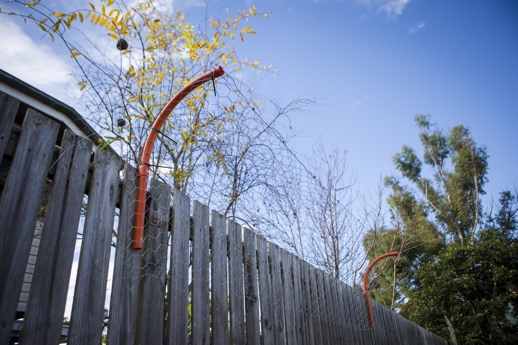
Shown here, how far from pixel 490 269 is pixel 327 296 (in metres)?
9.18

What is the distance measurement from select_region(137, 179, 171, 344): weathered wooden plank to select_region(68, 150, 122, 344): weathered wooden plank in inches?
7.9

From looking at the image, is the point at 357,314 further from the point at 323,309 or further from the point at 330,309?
the point at 323,309

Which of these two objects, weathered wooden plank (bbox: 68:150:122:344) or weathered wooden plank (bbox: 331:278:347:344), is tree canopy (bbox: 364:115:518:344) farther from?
weathered wooden plank (bbox: 68:150:122:344)

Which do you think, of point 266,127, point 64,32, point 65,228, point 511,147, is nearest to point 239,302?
point 65,228

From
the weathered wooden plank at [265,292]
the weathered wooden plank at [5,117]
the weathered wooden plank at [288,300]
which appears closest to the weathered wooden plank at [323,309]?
the weathered wooden plank at [288,300]

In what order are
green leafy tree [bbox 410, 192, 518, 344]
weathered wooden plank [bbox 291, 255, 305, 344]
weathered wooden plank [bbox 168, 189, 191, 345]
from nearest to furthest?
weathered wooden plank [bbox 168, 189, 191, 345] < weathered wooden plank [bbox 291, 255, 305, 344] < green leafy tree [bbox 410, 192, 518, 344]

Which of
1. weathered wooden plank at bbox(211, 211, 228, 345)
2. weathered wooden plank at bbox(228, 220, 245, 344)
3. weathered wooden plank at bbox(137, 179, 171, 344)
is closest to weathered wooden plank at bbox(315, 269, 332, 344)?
weathered wooden plank at bbox(228, 220, 245, 344)

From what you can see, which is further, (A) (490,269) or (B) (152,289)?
(A) (490,269)

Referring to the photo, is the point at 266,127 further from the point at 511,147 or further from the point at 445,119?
the point at 511,147

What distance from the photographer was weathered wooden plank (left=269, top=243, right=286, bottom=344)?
2488 mm

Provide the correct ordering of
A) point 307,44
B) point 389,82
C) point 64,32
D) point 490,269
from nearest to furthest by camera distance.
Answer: point 64,32 < point 307,44 < point 389,82 < point 490,269

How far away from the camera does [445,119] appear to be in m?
20.5

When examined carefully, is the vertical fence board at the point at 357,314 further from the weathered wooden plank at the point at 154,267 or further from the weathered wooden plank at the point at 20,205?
the weathered wooden plank at the point at 20,205

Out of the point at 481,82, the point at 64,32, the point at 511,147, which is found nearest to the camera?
the point at 64,32
